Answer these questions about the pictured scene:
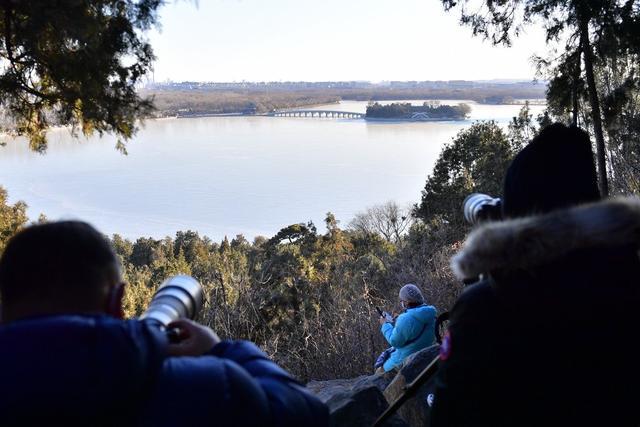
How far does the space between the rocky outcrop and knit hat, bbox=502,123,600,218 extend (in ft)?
6.49

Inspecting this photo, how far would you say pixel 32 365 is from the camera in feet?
3.87

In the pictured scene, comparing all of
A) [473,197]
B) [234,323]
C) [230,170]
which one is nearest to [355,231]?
[234,323]

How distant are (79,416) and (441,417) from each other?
3.46ft

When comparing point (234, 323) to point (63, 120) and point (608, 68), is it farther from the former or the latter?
point (608, 68)

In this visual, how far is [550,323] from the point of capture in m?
1.71

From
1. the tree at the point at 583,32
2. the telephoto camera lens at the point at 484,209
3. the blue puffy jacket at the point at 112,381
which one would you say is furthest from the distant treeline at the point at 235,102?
the blue puffy jacket at the point at 112,381

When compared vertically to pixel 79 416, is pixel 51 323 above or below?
above

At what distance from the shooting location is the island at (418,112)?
74.6m

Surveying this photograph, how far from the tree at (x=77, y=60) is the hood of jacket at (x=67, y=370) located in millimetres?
3504

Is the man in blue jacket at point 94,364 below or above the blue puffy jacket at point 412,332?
above

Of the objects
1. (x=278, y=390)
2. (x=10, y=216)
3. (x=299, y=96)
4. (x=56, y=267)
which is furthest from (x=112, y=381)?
(x=299, y=96)

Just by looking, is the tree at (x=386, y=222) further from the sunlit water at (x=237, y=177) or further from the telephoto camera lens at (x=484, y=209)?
the telephoto camera lens at (x=484, y=209)

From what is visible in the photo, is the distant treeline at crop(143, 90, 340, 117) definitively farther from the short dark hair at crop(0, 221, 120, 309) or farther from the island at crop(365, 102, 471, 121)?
the short dark hair at crop(0, 221, 120, 309)

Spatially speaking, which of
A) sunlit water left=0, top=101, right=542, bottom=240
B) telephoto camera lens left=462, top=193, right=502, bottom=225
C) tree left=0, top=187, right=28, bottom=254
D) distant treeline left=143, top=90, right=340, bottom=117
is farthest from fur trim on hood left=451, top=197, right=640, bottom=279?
distant treeline left=143, top=90, right=340, bottom=117
